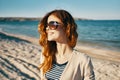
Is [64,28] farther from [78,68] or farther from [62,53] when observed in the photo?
[78,68]

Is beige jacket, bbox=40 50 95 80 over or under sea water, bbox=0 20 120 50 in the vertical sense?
over

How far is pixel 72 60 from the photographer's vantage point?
1809mm

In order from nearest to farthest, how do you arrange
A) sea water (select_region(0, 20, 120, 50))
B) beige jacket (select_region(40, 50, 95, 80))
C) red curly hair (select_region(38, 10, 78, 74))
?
1. beige jacket (select_region(40, 50, 95, 80))
2. red curly hair (select_region(38, 10, 78, 74))
3. sea water (select_region(0, 20, 120, 50))

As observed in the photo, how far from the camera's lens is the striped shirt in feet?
6.07

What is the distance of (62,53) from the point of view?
6.33ft

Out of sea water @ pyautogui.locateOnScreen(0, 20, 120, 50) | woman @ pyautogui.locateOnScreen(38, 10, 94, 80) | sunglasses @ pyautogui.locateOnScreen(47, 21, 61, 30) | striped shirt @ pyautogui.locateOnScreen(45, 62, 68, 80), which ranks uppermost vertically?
sunglasses @ pyautogui.locateOnScreen(47, 21, 61, 30)

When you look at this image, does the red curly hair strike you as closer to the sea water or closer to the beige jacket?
the beige jacket

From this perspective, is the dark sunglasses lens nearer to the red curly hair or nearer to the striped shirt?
the red curly hair

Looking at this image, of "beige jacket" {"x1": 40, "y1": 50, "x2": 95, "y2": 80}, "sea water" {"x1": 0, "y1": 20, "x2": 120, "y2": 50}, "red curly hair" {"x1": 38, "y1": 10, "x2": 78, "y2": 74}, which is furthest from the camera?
"sea water" {"x1": 0, "y1": 20, "x2": 120, "y2": 50}

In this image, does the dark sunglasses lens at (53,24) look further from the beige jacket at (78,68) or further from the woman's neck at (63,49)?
the beige jacket at (78,68)

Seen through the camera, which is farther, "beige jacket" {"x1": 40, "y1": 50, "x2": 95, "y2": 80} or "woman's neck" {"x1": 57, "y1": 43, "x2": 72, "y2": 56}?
"woman's neck" {"x1": 57, "y1": 43, "x2": 72, "y2": 56}

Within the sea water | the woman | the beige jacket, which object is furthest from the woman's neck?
the sea water

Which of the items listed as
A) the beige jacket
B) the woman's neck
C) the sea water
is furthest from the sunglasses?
the sea water

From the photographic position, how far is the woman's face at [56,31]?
1.88m
